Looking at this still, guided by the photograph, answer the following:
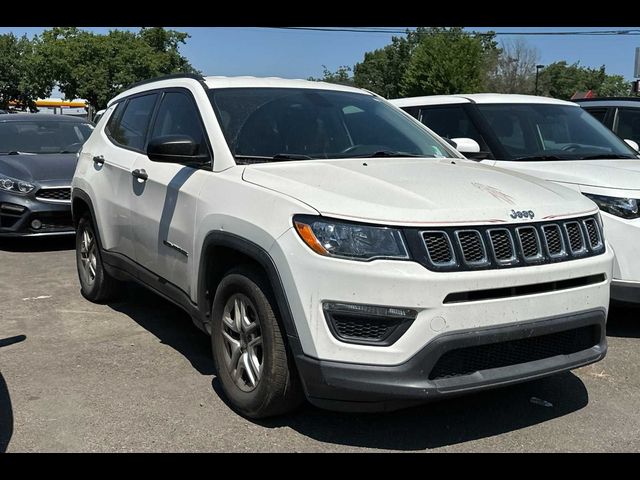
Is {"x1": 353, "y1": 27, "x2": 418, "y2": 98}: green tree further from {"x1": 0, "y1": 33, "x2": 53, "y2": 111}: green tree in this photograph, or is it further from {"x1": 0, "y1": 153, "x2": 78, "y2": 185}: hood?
{"x1": 0, "y1": 153, "x2": 78, "y2": 185}: hood

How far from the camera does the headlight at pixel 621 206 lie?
479cm

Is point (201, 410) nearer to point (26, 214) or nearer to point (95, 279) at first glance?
point (95, 279)

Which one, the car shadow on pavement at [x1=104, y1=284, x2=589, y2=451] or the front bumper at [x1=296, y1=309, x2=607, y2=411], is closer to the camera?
the front bumper at [x1=296, y1=309, x2=607, y2=411]

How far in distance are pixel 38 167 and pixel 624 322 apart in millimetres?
6904

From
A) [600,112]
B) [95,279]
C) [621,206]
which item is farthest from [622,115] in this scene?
[95,279]

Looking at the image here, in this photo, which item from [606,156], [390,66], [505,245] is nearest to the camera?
[505,245]

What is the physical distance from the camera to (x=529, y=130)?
6.33 m

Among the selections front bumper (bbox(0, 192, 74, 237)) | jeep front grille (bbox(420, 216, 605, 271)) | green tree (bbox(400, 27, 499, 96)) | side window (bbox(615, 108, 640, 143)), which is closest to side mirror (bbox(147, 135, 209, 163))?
jeep front grille (bbox(420, 216, 605, 271))

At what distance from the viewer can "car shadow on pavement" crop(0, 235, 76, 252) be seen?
8.59 meters

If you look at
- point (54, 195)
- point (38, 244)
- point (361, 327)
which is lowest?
point (38, 244)

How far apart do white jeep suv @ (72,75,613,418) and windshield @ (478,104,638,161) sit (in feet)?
6.50

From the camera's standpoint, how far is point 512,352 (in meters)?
3.18

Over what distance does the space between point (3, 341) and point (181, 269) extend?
1.73 meters
